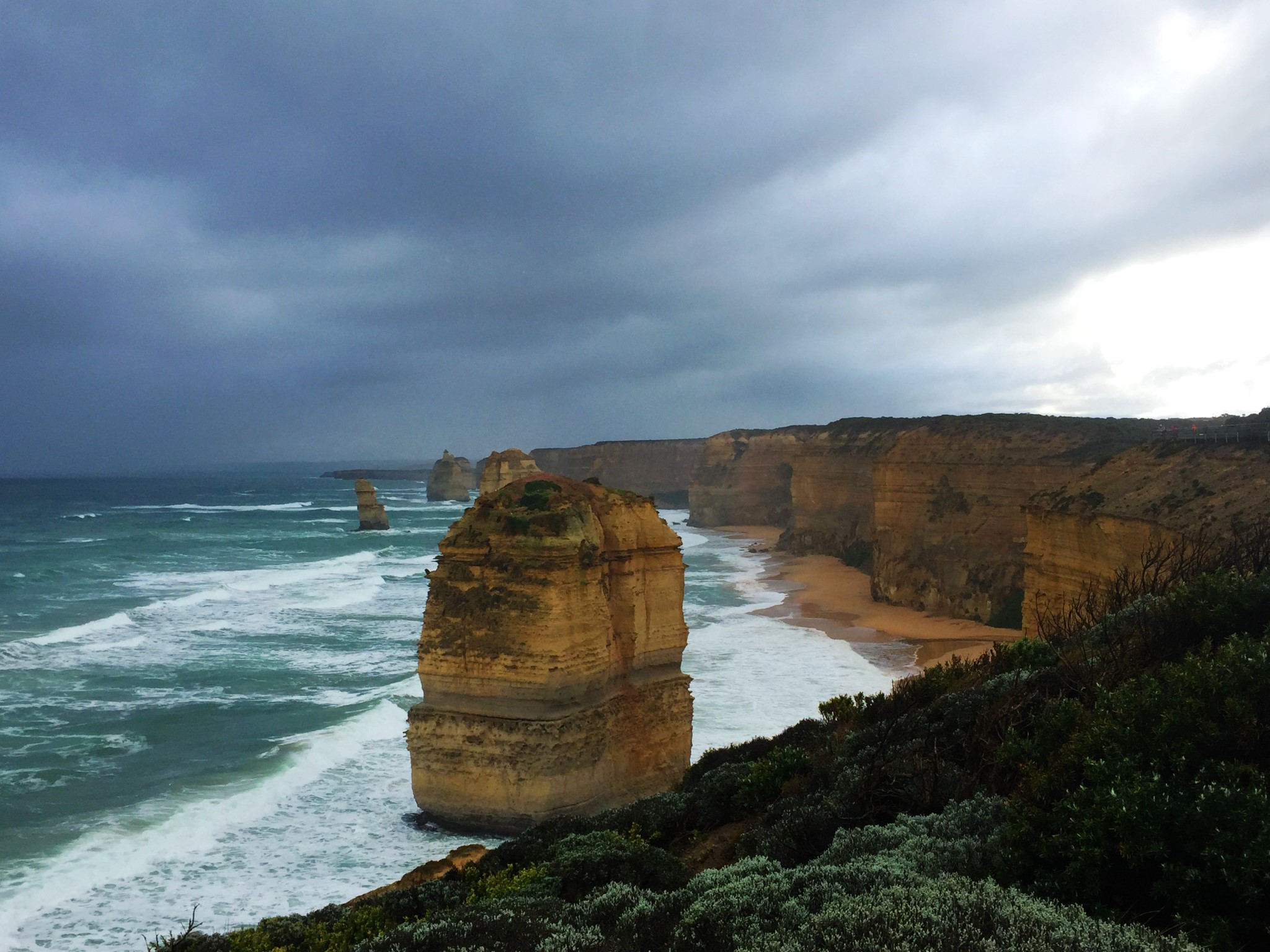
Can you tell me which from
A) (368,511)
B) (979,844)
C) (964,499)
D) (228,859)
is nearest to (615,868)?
(979,844)

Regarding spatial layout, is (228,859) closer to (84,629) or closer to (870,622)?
(84,629)

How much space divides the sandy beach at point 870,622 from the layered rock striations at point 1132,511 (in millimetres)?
3167

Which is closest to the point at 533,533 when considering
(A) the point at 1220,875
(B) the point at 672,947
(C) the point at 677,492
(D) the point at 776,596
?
(B) the point at 672,947

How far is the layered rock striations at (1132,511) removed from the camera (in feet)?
59.0

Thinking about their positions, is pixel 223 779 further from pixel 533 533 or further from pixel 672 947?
pixel 672 947

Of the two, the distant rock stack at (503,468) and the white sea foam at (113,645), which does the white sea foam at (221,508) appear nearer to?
the distant rock stack at (503,468)

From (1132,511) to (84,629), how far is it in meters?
35.0

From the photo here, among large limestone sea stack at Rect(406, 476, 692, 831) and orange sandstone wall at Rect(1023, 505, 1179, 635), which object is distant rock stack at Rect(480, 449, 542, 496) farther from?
large limestone sea stack at Rect(406, 476, 692, 831)

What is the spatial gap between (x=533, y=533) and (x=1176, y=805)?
35.9ft

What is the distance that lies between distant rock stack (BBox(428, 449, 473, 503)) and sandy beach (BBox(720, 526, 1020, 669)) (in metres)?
73.5

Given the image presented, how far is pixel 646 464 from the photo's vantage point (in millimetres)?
122188

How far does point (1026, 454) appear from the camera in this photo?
37438 millimetres

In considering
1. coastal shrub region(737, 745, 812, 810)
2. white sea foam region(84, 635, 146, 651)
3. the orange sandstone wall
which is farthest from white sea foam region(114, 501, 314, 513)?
coastal shrub region(737, 745, 812, 810)

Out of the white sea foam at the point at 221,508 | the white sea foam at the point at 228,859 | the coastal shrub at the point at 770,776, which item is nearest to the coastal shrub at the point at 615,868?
the coastal shrub at the point at 770,776
